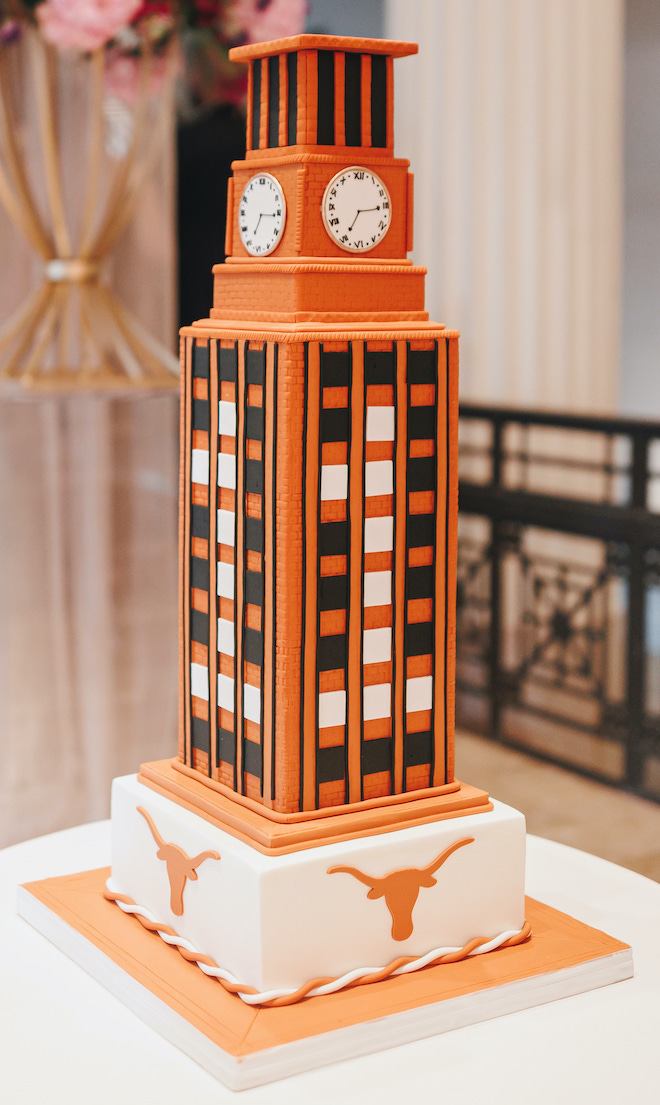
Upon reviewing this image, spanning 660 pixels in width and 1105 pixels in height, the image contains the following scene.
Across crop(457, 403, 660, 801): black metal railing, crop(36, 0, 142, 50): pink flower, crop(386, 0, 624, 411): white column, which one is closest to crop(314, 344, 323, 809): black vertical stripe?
crop(36, 0, 142, 50): pink flower

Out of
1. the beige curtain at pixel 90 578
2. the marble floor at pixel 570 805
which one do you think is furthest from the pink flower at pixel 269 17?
the marble floor at pixel 570 805

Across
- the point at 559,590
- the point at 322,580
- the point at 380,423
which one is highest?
the point at 380,423

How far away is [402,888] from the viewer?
2.99 ft

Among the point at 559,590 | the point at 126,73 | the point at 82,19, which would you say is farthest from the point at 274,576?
the point at 559,590

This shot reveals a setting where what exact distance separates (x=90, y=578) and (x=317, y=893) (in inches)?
61.3

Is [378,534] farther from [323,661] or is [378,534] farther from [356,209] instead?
[356,209]

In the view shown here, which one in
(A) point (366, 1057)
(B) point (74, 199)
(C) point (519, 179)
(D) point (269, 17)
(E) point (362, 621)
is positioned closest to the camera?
(A) point (366, 1057)

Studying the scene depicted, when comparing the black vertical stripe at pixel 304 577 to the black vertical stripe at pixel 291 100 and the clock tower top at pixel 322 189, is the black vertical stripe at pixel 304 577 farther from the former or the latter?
the black vertical stripe at pixel 291 100

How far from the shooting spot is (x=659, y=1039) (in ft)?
2.78

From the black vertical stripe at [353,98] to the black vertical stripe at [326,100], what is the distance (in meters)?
0.01

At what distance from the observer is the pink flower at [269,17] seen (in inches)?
67.5

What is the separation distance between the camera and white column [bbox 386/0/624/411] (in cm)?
273

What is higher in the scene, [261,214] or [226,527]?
[261,214]

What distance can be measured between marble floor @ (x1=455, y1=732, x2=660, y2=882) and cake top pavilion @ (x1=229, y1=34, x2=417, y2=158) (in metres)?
1.72
